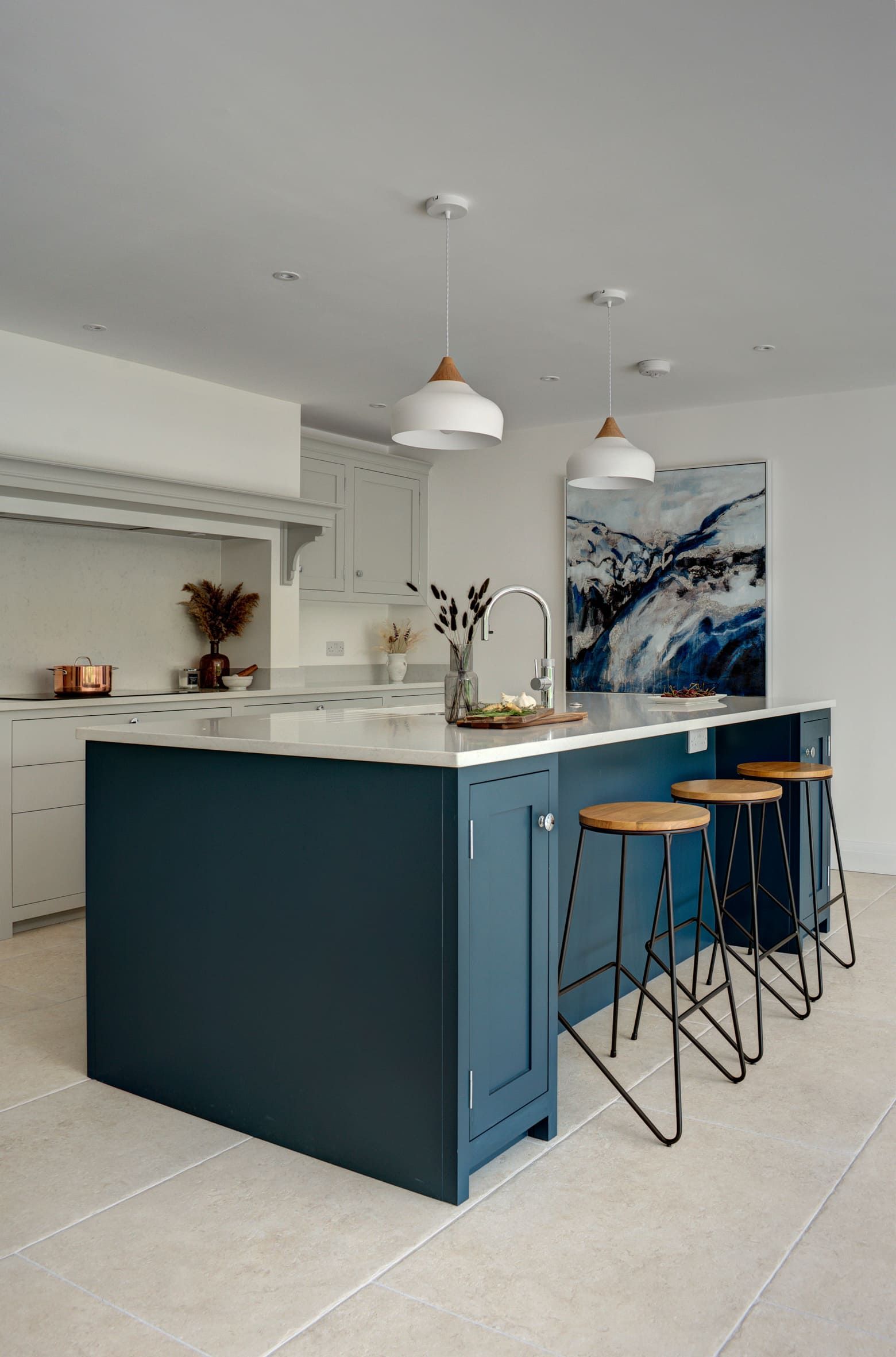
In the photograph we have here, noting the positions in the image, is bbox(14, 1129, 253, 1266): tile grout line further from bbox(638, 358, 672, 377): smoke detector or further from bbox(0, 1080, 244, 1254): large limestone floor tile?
bbox(638, 358, 672, 377): smoke detector

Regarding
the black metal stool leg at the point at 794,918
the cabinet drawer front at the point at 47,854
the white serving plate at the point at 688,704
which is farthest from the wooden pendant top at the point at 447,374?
the cabinet drawer front at the point at 47,854

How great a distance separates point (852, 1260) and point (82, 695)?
3773 millimetres

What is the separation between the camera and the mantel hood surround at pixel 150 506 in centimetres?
418

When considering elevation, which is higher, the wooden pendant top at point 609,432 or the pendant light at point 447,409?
the wooden pendant top at point 609,432

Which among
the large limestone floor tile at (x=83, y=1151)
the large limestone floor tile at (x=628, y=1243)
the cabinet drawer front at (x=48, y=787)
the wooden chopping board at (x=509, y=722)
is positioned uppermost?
the wooden chopping board at (x=509, y=722)

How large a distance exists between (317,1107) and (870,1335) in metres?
1.18

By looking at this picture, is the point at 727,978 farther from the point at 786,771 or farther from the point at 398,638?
the point at 398,638

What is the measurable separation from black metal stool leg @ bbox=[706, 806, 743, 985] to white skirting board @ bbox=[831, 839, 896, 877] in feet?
5.22

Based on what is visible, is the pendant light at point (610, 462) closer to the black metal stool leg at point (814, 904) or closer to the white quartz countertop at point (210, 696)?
the black metal stool leg at point (814, 904)

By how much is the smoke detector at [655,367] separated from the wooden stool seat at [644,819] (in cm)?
283

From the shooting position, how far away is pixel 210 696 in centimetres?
493

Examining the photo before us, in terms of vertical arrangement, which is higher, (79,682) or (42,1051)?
(79,682)

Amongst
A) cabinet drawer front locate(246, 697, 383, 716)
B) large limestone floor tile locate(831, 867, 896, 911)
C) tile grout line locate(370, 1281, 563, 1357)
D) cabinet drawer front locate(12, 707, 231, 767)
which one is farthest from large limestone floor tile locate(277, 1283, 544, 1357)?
large limestone floor tile locate(831, 867, 896, 911)

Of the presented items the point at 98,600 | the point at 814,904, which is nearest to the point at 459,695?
the point at 814,904
